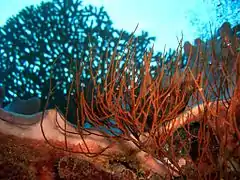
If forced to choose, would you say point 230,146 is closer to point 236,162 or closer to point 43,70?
point 236,162

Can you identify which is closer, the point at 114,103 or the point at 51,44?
the point at 114,103

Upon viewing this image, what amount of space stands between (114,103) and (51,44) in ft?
15.3

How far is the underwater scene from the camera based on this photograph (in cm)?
216

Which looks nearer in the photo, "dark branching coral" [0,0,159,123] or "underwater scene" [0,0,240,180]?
"underwater scene" [0,0,240,180]

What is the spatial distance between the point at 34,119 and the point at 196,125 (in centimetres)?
203

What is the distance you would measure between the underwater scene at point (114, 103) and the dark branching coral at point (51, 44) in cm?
3

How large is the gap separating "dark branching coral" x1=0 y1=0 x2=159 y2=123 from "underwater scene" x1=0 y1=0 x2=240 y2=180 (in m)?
0.03

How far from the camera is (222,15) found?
318 inches

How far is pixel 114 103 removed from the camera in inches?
90.4

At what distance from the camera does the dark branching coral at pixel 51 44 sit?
19.6ft

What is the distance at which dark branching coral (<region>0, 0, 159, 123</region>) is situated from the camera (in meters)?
5.97

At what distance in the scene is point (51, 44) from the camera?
6434 millimetres

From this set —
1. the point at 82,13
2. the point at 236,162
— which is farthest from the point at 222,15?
the point at 236,162

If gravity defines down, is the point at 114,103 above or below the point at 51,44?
below
